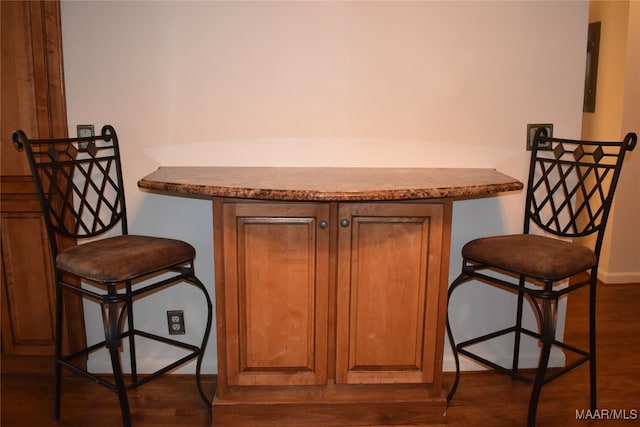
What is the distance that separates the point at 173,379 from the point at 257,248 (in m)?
0.96

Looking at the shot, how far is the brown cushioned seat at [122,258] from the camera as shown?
1.97 meters

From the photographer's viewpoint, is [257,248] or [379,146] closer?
[257,248]

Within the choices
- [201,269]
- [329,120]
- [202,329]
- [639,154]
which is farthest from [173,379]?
[639,154]

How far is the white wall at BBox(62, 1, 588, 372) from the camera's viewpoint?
2.40 meters

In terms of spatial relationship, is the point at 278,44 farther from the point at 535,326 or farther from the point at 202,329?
the point at 535,326

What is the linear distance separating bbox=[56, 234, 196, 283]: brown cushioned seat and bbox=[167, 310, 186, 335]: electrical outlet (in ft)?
1.59

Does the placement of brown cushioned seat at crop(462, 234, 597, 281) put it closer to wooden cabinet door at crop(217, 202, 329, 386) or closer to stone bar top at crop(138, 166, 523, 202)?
stone bar top at crop(138, 166, 523, 202)

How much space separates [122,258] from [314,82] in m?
1.09

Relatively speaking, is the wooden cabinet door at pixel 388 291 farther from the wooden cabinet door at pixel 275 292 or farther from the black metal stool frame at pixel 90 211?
the black metal stool frame at pixel 90 211

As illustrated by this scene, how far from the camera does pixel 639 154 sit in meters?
3.87

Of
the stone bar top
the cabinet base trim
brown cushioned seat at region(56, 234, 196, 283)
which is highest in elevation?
the stone bar top

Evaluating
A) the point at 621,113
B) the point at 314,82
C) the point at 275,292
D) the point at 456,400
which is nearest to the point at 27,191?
the point at 275,292

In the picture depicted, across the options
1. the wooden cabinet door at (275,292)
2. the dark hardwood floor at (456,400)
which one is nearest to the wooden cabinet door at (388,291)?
the wooden cabinet door at (275,292)

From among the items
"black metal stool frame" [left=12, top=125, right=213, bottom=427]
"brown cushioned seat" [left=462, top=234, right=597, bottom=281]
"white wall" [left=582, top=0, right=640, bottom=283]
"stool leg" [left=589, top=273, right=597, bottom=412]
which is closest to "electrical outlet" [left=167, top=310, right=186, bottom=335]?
"black metal stool frame" [left=12, top=125, right=213, bottom=427]
